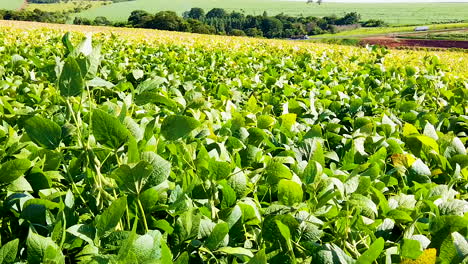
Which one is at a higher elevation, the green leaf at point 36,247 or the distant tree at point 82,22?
the distant tree at point 82,22

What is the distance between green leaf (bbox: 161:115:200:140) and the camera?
3.65 ft

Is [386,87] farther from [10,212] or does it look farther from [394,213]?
[10,212]

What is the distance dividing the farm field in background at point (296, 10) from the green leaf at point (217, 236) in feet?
262

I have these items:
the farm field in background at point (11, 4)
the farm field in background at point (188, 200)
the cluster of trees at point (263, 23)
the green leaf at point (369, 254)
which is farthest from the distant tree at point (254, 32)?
the green leaf at point (369, 254)

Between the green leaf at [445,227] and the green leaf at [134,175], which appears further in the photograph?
the green leaf at [445,227]

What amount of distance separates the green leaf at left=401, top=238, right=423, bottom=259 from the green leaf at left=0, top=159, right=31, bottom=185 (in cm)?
90

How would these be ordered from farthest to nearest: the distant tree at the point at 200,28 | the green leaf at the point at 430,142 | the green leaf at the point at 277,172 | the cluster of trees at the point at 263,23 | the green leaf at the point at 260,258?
the cluster of trees at the point at 263,23 < the distant tree at the point at 200,28 < the green leaf at the point at 430,142 < the green leaf at the point at 277,172 < the green leaf at the point at 260,258

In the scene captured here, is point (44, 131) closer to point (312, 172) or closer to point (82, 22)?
point (312, 172)

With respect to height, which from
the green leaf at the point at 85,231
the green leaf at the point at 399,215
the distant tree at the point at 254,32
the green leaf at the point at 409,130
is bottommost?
the distant tree at the point at 254,32

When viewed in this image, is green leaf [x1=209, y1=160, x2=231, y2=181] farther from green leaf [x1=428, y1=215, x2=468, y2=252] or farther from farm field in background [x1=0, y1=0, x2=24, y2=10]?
farm field in background [x1=0, y1=0, x2=24, y2=10]

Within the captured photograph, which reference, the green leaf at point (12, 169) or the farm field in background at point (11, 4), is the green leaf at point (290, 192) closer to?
the green leaf at point (12, 169)

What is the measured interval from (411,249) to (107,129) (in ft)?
2.45

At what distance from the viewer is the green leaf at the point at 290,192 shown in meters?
1.09

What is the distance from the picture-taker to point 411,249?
0.99 m
